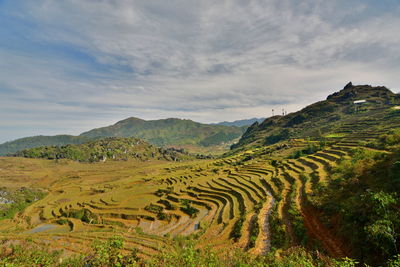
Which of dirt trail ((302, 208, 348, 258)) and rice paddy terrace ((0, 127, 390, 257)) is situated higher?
dirt trail ((302, 208, 348, 258))

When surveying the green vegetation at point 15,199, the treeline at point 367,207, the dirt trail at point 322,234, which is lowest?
the green vegetation at point 15,199

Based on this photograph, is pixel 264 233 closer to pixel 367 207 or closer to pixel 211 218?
pixel 211 218

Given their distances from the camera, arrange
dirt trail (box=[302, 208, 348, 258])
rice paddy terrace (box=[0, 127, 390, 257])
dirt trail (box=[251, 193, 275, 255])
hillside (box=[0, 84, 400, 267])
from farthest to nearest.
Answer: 1. rice paddy terrace (box=[0, 127, 390, 257])
2. dirt trail (box=[251, 193, 275, 255])
3. dirt trail (box=[302, 208, 348, 258])
4. hillside (box=[0, 84, 400, 267])

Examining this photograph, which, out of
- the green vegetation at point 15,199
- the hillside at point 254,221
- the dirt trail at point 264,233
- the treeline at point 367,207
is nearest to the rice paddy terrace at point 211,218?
the dirt trail at point 264,233

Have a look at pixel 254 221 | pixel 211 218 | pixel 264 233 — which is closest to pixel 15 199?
pixel 211 218

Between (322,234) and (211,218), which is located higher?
(322,234)

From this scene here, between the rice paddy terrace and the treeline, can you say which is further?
the rice paddy terrace

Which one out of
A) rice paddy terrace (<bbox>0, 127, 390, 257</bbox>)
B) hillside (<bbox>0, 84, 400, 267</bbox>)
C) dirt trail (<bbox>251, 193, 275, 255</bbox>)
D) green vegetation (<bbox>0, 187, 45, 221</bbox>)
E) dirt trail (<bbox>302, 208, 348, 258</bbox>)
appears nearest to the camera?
hillside (<bbox>0, 84, 400, 267</bbox>)

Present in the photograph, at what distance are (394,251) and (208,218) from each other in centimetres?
2693

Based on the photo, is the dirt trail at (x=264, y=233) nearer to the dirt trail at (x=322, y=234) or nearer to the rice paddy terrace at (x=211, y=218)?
the rice paddy terrace at (x=211, y=218)

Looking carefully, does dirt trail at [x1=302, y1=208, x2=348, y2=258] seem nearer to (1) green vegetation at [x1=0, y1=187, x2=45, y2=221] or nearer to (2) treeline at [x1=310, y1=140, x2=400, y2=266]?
(2) treeline at [x1=310, y1=140, x2=400, y2=266]

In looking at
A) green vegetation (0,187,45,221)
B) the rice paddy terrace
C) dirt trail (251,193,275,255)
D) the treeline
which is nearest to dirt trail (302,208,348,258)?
the rice paddy terrace

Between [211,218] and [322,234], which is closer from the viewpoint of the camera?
[322,234]

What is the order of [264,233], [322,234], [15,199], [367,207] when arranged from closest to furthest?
[367,207]
[322,234]
[264,233]
[15,199]
